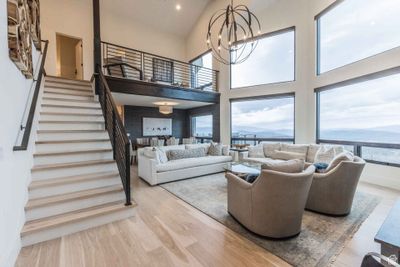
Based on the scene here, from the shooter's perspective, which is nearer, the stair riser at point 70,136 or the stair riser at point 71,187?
the stair riser at point 71,187

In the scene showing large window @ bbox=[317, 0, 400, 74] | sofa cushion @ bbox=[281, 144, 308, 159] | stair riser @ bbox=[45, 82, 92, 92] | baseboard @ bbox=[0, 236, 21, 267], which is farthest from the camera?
sofa cushion @ bbox=[281, 144, 308, 159]

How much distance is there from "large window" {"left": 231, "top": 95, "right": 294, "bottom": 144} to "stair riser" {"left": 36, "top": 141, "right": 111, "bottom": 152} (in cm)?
467

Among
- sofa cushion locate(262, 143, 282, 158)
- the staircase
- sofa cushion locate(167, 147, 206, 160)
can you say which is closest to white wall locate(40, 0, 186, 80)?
the staircase

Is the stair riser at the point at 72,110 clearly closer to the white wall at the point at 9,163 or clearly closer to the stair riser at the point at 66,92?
the stair riser at the point at 66,92

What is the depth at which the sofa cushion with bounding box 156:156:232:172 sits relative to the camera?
4500mm

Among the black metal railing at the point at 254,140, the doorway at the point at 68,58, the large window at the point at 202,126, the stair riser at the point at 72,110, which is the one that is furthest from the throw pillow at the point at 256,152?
the doorway at the point at 68,58

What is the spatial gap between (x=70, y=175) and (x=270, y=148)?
4.84m

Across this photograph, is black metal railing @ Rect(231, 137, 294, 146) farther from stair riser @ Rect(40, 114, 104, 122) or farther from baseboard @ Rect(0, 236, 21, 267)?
baseboard @ Rect(0, 236, 21, 267)

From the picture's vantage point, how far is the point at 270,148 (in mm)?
5660

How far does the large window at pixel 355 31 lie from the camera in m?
3.97

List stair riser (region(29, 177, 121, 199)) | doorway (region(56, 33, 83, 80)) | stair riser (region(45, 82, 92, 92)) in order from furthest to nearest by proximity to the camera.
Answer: doorway (region(56, 33, 83, 80)) < stair riser (region(45, 82, 92, 92)) < stair riser (region(29, 177, 121, 199))

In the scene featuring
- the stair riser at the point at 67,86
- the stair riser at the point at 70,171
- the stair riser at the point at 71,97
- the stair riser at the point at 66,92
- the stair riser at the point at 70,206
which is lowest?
the stair riser at the point at 70,206

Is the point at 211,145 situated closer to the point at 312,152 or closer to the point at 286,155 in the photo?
the point at 286,155

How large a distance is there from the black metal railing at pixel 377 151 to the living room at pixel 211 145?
27 mm
